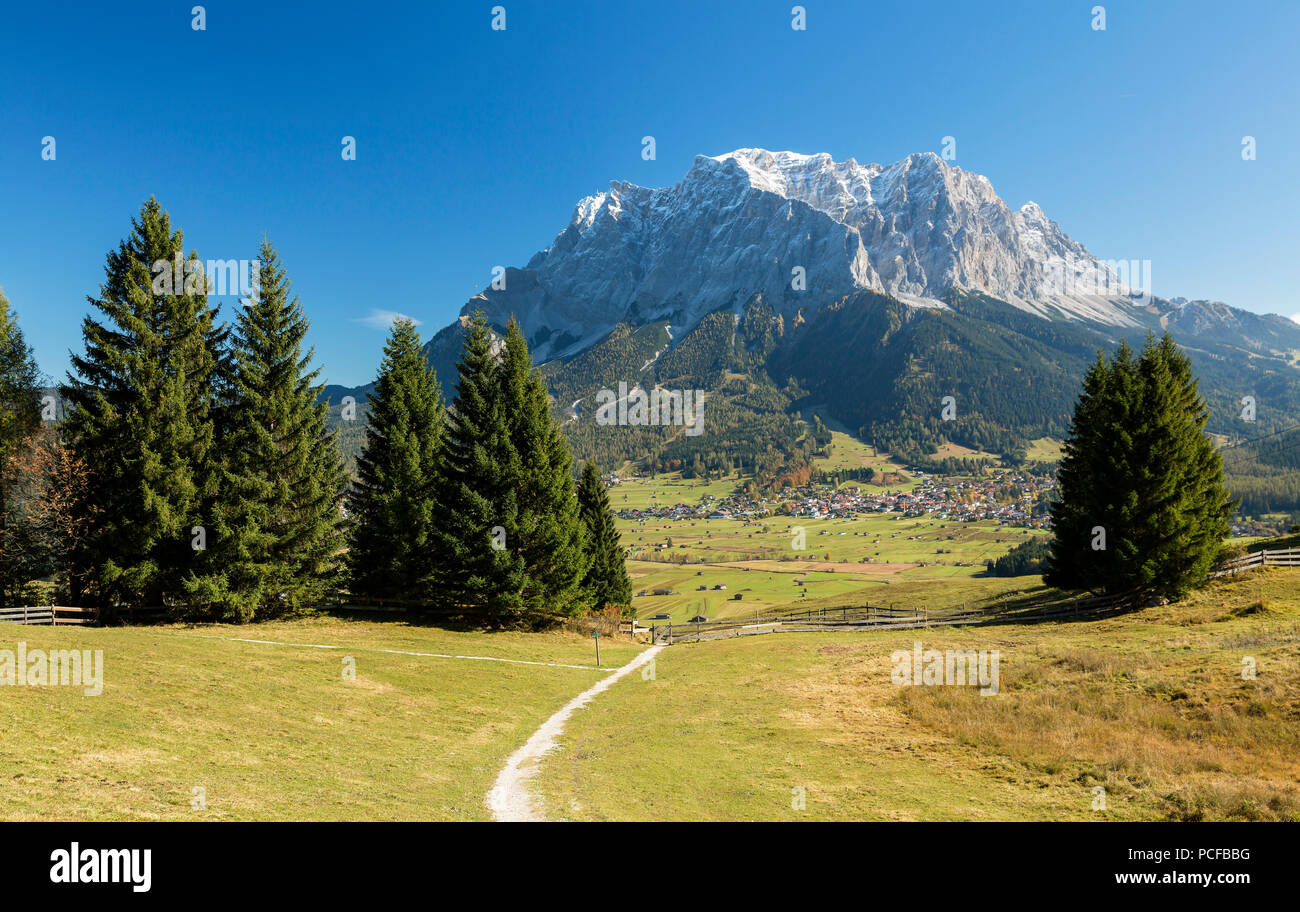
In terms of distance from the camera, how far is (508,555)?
122 ft

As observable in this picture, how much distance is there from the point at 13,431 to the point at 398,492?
19829mm

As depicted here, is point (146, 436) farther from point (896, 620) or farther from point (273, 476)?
point (896, 620)

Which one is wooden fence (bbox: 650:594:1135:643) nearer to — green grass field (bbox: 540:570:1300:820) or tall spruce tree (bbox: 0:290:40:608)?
green grass field (bbox: 540:570:1300:820)

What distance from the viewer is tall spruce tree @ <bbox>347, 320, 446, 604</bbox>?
40000mm

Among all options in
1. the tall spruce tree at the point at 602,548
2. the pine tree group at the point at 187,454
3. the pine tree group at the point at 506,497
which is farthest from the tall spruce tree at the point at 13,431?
the tall spruce tree at the point at 602,548

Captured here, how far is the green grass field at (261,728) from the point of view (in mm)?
11859

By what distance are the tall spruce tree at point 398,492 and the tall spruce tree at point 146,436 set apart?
8.96 meters

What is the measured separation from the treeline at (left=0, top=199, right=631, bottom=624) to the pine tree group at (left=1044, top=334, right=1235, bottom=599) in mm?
32876

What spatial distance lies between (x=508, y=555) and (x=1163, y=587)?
40.4 metres

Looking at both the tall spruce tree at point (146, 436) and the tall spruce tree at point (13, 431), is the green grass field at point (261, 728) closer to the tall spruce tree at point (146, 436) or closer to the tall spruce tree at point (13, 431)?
the tall spruce tree at point (146, 436)

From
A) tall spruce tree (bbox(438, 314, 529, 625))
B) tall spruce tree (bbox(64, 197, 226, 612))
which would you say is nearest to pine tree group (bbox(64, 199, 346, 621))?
tall spruce tree (bbox(64, 197, 226, 612))

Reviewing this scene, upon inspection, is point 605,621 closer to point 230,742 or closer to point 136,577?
point 136,577

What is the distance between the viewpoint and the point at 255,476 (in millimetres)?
33656
